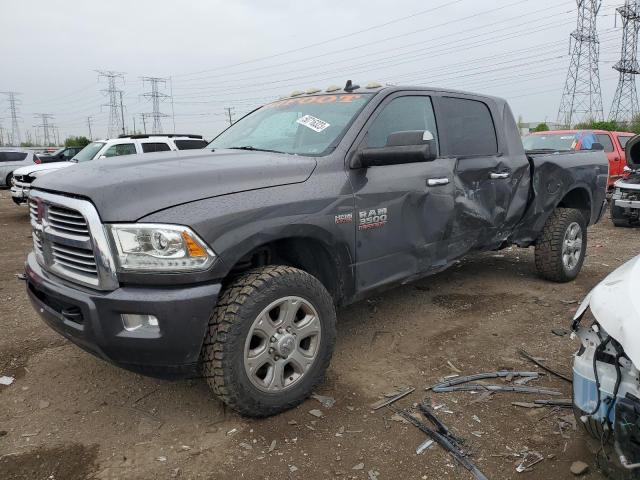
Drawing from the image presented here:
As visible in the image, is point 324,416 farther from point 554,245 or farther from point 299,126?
point 554,245

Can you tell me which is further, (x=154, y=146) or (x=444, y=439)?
(x=154, y=146)

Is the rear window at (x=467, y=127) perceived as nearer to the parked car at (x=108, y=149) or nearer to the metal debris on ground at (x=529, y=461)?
the metal debris on ground at (x=529, y=461)

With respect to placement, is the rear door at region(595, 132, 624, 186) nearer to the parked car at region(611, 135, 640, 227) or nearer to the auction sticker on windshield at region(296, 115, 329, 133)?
the parked car at region(611, 135, 640, 227)

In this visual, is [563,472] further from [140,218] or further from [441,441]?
[140,218]

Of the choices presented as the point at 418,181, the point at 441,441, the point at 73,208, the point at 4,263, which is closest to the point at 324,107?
the point at 418,181

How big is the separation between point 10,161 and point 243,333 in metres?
18.9

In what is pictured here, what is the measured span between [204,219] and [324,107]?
1612 millimetres

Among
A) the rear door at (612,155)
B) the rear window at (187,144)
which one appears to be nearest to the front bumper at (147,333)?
the rear window at (187,144)

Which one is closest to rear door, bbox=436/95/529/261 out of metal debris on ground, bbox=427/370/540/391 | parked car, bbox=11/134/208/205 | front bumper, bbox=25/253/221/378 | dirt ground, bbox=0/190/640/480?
dirt ground, bbox=0/190/640/480

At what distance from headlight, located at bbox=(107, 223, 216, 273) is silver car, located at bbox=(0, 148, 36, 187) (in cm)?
1786

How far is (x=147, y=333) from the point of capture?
2.37 m

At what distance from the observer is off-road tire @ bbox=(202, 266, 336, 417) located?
2496mm

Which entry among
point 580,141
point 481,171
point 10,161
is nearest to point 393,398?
point 481,171

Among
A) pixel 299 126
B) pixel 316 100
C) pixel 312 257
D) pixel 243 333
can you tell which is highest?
pixel 316 100
